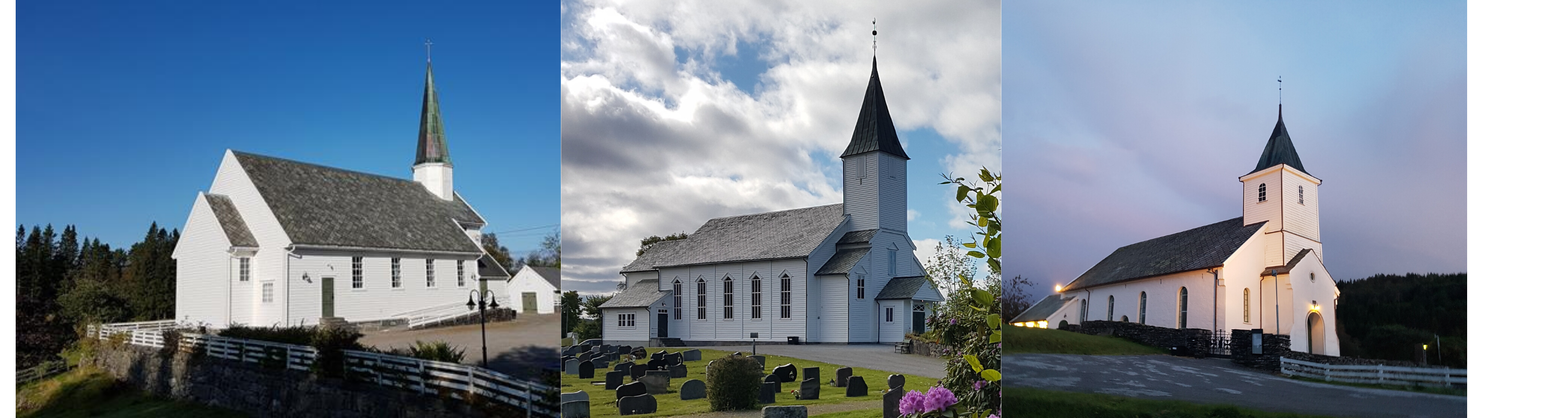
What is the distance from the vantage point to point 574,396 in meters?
6.44

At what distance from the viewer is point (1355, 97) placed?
339 centimetres

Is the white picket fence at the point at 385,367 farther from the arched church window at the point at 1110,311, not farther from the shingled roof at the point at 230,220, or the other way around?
the arched church window at the point at 1110,311

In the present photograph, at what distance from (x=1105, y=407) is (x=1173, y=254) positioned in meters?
0.63

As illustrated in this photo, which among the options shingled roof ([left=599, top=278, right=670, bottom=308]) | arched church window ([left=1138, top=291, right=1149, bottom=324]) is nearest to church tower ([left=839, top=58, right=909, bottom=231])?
shingled roof ([left=599, top=278, right=670, bottom=308])

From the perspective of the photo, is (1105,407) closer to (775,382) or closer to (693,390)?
(775,382)

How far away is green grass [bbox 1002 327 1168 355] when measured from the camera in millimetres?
3660

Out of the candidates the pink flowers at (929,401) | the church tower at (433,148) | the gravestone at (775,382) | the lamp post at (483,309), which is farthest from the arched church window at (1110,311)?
the church tower at (433,148)

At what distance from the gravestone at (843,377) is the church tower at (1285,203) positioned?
8.29 ft

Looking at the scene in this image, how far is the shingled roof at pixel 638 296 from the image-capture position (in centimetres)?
634

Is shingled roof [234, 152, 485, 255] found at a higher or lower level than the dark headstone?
higher

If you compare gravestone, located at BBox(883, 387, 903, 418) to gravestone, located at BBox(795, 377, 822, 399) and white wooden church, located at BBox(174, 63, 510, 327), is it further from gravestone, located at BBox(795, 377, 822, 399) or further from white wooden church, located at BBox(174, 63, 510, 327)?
white wooden church, located at BBox(174, 63, 510, 327)

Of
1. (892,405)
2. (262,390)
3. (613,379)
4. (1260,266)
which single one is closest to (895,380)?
(892,405)

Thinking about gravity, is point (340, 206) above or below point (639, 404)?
above

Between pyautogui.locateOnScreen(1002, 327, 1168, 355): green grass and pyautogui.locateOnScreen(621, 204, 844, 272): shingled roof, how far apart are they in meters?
1.86
